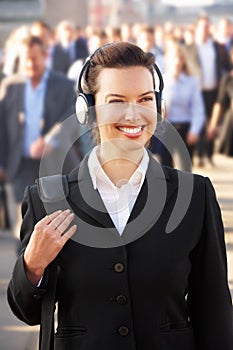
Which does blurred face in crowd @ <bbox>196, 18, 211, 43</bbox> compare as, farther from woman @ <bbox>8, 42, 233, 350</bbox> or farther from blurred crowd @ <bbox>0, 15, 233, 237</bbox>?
woman @ <bbox>8, 42, 233, 350</bbox>

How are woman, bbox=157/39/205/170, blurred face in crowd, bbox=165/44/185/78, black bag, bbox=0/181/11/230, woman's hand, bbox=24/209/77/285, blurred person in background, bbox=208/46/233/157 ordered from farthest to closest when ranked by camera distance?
blurred person in background, bbox=208/46/233/157 < blurred face in crowd, bbox=165/44/185/78 < woman, bbox=157/39/205/170 < black bag, bbox=0/181/11/230 < woman's hand, bbox=24/209/77/285

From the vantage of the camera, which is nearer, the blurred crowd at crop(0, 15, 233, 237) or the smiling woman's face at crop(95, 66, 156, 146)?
the smiling woman's face at crop(95, 66, 156, 146)

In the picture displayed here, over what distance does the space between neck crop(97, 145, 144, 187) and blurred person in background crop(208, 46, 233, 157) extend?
9390 mm

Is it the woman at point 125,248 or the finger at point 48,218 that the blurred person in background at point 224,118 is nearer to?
the woman at point 125,248

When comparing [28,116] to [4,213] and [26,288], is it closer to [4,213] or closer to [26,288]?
[4,213]

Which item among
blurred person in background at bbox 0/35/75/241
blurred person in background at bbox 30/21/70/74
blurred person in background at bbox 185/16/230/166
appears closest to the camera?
blurred person in background at bbox 0/35/75/241

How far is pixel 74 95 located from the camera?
26.0ft

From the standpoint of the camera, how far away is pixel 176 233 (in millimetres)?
2918

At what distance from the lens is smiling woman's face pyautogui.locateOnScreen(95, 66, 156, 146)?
9.42 ft

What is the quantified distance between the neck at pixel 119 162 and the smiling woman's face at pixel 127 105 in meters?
0.04

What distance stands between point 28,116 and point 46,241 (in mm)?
5174

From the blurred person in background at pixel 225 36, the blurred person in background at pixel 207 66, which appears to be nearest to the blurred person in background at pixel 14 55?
the blurred person in background at pixel 207 66

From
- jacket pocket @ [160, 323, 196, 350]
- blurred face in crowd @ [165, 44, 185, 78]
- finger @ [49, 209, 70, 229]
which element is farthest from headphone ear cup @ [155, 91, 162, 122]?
blurred face in crowd @ [165, 44, 185, 78]

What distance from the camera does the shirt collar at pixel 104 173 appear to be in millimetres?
2977
